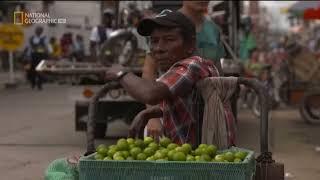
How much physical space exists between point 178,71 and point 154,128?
0.64 m

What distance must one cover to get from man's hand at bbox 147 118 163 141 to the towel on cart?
384 millimetres

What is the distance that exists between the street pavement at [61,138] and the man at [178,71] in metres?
4.02

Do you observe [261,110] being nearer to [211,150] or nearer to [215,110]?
[215,110]

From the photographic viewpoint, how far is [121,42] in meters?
12.5

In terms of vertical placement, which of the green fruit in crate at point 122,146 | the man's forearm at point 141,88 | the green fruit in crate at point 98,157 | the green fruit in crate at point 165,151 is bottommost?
the green fruit in crate at point 98,157

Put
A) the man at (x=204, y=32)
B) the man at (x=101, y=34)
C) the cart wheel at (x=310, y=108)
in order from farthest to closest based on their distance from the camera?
1. the cart wheel at (x=310, y=108)
2. the man at (x=101, y=34)
3. the man at (x=204, y=32)

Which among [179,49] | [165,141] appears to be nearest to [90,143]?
[165,141]

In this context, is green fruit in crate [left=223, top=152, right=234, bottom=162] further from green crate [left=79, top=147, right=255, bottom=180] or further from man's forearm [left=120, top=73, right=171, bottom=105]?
man's forearm [left=120, top=73, right=171, bottom=105]

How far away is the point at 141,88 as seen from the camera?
3766mm

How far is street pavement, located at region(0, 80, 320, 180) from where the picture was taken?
870cm

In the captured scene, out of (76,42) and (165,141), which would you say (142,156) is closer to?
(165,141)

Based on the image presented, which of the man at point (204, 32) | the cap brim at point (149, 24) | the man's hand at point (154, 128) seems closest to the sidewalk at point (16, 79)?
the man at point (204, 32)

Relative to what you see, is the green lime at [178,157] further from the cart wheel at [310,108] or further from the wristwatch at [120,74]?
the cart wheel at [310,108]

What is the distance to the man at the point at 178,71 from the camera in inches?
156
